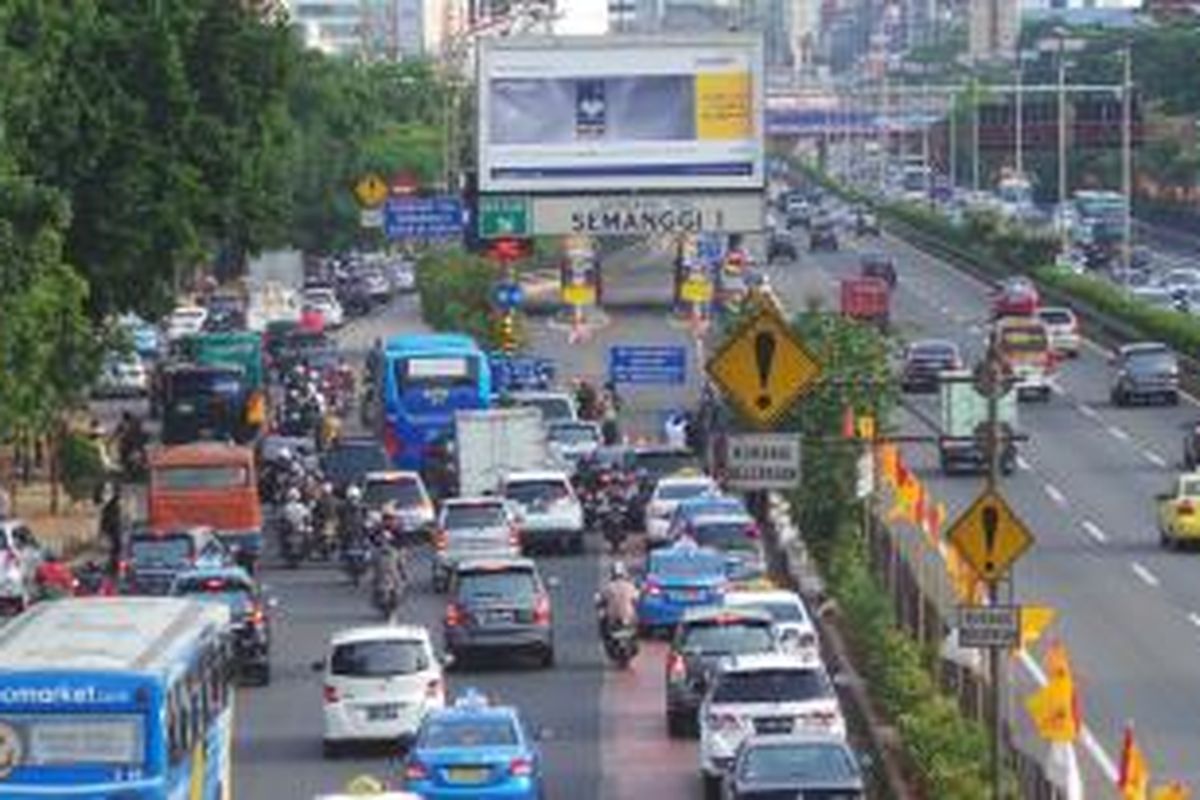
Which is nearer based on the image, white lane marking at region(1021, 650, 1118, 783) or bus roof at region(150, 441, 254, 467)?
white lane marking at region(1021, 650, 1118, 783)

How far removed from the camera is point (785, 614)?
158 ft

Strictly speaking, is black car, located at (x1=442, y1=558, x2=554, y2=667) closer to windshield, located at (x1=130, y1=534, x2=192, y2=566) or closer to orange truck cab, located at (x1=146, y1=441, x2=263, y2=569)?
windshield, located at (x1=130, y1=534, x2=192, y2=566)

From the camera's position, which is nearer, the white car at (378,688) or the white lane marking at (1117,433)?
the white car at (378,688)

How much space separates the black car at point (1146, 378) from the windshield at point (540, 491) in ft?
96.0

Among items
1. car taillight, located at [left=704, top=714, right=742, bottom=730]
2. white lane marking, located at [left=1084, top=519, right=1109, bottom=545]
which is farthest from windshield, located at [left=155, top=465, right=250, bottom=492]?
car taillight, located at [left=704, top=714, right=742, bottom=730]

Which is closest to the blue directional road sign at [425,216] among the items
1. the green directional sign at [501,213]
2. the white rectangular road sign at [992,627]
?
the green directional sign at [501,213]

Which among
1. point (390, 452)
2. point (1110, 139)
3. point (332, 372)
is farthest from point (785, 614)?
point (1110, 139)

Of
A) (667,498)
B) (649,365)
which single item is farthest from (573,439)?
(667,498)

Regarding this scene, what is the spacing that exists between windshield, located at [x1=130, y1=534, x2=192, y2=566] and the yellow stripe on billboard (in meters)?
16.4

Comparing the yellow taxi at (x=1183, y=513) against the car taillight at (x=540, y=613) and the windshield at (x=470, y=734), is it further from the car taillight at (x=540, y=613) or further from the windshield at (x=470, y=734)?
the windshield at (x=470, y=734)

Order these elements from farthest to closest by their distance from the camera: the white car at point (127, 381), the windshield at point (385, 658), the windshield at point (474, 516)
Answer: the white car at point (127, 381), the windshield at point (474, 516), the windshield at point (385, 658)

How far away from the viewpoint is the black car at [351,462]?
72312mm

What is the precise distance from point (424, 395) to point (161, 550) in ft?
69.3

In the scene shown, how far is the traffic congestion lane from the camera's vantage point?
49031mm
